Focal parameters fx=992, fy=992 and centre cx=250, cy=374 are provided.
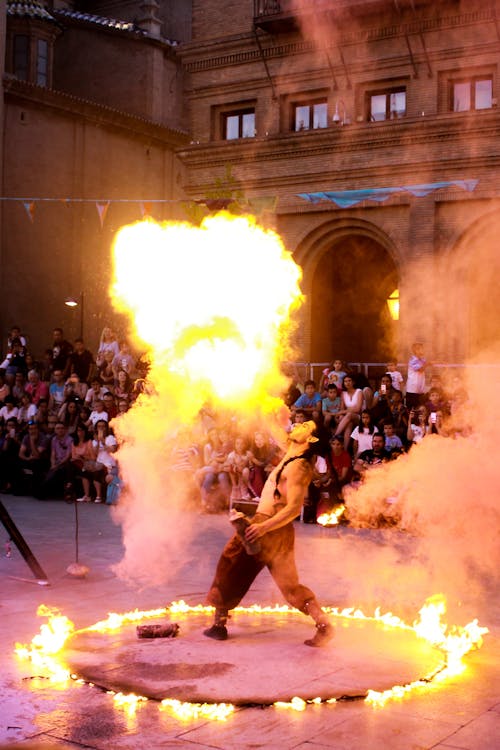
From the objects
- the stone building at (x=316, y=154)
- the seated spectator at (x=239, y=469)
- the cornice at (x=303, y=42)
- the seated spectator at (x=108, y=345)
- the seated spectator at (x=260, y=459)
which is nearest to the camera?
the seated spectator at (x=260, y=459)

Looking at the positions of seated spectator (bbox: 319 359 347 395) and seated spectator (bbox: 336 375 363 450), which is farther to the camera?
seated spectator (bbox: 319 359 347 395)

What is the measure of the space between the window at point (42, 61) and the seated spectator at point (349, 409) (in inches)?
651

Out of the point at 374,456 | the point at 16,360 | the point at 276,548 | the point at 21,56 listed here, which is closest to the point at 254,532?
the point at 276,548

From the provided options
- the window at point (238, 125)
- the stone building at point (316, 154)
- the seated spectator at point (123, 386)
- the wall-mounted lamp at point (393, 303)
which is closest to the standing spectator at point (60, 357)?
the seated spectator at point (123, 386)

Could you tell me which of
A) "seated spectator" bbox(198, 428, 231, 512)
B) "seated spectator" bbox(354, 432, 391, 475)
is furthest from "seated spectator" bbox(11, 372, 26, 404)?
"seated spectator" bbox(354, 432, 391, 475)

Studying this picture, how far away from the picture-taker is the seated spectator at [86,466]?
1614 cm

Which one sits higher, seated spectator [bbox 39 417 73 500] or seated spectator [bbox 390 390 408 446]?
seated spectator [bbox 390 390 408 446]

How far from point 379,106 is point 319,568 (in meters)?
14.1

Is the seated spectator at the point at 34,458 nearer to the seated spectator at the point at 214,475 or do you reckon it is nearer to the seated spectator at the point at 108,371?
the seated spectator at the point at 108,371

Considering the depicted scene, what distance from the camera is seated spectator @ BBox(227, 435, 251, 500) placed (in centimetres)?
1447

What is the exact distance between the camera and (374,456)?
13.3 meters

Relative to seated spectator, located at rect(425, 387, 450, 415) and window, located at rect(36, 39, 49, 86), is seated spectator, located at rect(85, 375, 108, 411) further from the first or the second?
window, located at rect(36, 39, 49, 86)

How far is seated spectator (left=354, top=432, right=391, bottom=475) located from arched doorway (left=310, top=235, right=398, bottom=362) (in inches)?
399

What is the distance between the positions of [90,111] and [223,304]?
1956cm
